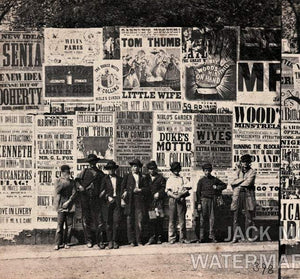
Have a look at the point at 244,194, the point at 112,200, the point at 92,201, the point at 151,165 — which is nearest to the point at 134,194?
the point at 112,200

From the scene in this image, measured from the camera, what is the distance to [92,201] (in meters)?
7.66

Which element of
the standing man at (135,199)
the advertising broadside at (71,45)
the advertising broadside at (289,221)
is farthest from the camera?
the advertising broadside at (289,221)

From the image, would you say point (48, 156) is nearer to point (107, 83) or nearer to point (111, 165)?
point (111, 165)

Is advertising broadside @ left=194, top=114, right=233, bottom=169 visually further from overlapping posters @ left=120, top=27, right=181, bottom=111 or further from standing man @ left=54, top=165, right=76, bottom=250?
standing man @ left=54, top=165, right=76, bottom=250

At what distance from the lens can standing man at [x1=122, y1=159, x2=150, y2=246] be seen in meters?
7.67

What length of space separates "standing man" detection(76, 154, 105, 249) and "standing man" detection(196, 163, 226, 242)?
3.80 ft

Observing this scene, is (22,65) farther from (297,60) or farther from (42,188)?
(297,60)

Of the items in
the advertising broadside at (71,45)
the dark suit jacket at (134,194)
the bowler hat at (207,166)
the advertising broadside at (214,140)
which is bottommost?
the dark suit jacket at (134,194)

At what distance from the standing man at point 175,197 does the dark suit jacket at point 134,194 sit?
27 cm

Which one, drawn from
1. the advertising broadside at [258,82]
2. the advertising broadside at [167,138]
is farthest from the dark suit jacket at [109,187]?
the advertising broadside at [258,82]

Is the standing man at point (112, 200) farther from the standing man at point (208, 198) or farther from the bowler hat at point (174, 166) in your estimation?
the standing man at point (208, 198)

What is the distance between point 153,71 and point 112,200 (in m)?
1.58

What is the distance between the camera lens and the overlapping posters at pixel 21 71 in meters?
7.57

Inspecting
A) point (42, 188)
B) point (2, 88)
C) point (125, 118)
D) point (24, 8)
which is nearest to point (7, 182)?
point (42, 188)
